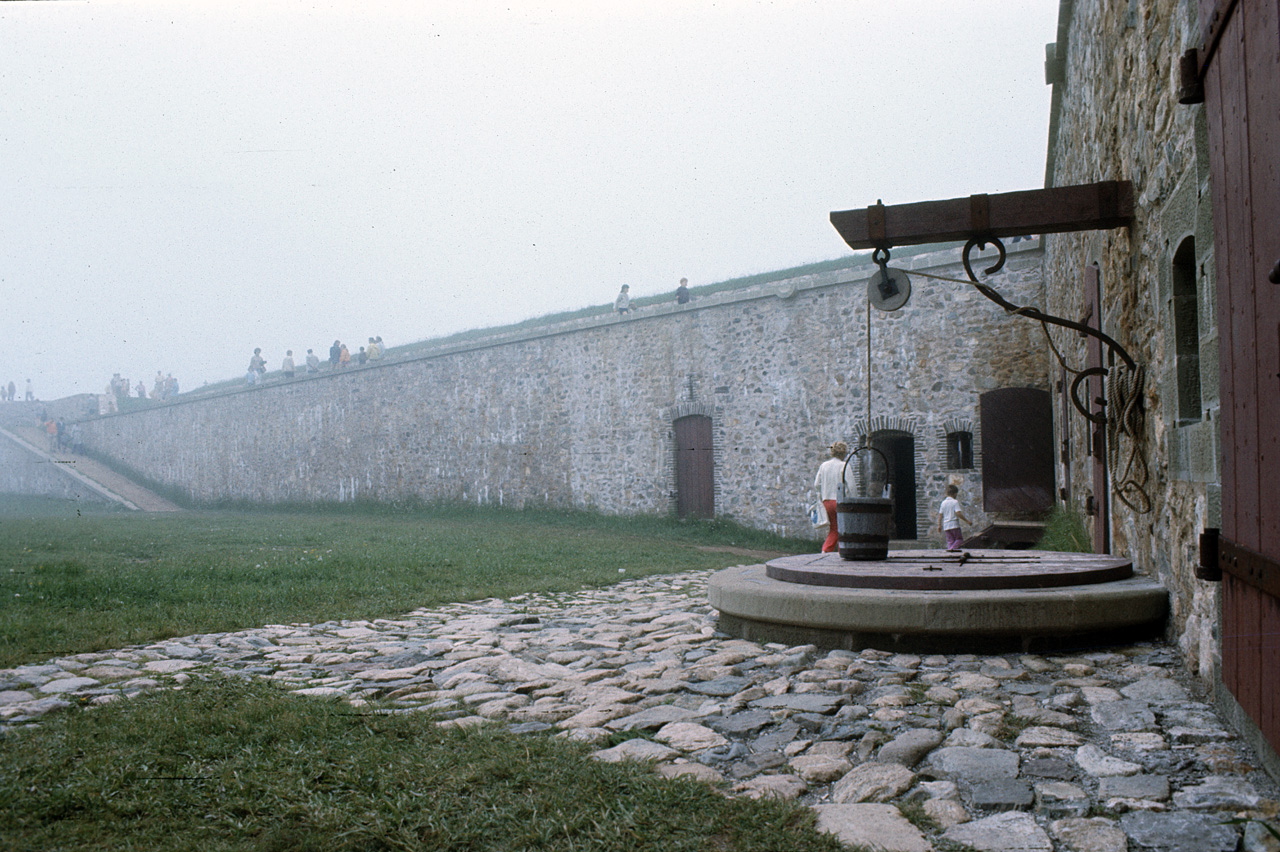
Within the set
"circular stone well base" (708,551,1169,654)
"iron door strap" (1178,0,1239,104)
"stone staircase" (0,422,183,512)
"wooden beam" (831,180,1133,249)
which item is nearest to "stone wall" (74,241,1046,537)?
"wooden beam" (831,180,1133,249)

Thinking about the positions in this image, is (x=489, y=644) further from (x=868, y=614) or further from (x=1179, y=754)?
(x=1179, y=754)

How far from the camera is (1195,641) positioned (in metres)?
4.00

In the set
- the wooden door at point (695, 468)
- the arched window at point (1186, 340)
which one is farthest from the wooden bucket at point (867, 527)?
the wooden door at point (695, 468)

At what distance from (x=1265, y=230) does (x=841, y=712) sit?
2386 millimetres

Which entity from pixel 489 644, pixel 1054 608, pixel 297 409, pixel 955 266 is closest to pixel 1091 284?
pixel 1054 608

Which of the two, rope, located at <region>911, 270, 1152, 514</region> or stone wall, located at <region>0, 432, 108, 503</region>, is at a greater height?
rope, located at <region>911, 270, 1152, 514</region>

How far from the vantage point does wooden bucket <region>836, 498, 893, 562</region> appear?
6.25m

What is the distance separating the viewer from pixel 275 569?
9.02 m

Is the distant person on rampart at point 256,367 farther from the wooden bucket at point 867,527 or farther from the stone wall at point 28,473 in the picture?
the wooden bucket at point 867,527

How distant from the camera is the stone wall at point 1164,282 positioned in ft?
11.6

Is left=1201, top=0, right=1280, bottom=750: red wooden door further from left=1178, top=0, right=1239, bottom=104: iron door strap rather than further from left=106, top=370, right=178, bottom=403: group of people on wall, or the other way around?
left=106, top=370, right=178, bottom=403: group of people on wall

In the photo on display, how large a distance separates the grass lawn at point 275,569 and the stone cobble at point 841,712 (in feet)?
2.54

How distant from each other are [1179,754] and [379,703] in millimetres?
3287

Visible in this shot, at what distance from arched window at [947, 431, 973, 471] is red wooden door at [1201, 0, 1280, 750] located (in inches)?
440
